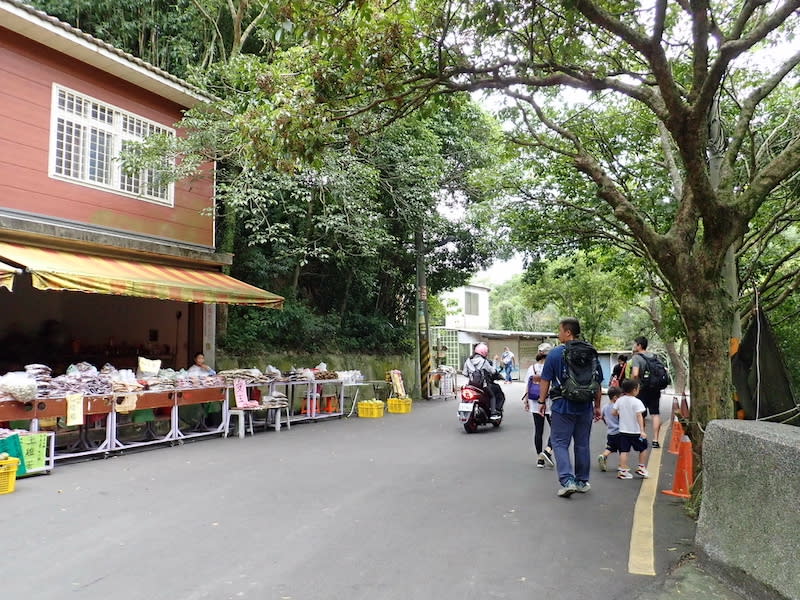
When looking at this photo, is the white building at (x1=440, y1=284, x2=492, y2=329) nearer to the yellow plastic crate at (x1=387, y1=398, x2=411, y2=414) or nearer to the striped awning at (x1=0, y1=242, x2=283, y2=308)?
the yellow plastic crate at (x1=387, y1=398, x2=411, y2=414)

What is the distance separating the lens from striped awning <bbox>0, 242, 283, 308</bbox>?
8828 millimetres

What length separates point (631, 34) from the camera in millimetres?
5547

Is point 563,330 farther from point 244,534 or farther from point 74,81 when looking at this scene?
point 74,81

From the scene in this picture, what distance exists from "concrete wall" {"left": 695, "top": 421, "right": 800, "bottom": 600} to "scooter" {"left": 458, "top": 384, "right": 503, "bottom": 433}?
7.07 meters

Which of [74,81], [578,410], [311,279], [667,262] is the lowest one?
[578,410]

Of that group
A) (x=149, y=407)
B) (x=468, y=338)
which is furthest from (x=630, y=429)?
(x=468, y=338)

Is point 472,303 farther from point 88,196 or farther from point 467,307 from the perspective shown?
point 88,196

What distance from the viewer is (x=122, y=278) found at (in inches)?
388

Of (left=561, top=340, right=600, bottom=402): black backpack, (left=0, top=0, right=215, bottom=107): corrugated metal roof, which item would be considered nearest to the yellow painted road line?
(left=561, top=340, right=600, bottom=402): black backpack

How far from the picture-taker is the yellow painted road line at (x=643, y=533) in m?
4.43

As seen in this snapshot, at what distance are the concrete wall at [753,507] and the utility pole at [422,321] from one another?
49.0 ft

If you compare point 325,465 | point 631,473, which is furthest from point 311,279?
point 631,473

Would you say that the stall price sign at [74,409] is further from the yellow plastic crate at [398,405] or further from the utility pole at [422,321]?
the utility pole at [422,321]

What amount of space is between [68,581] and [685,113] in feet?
19.9
